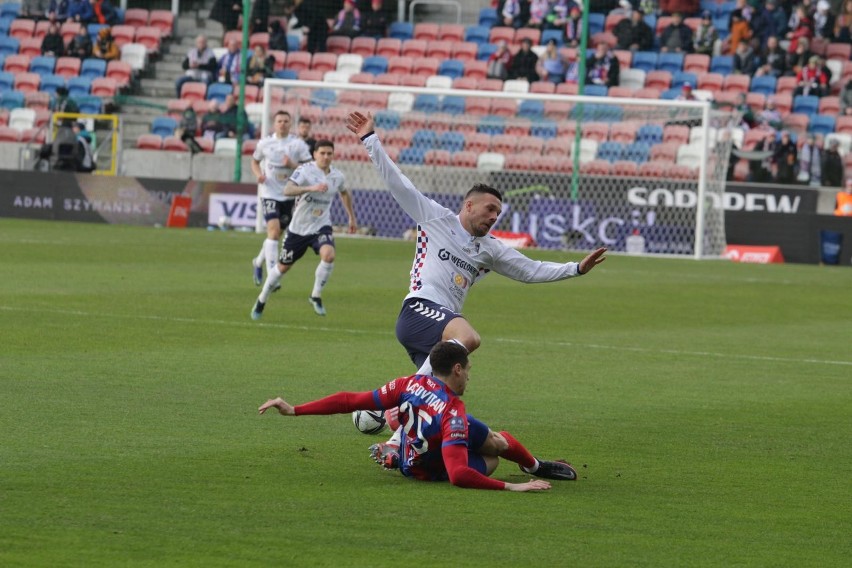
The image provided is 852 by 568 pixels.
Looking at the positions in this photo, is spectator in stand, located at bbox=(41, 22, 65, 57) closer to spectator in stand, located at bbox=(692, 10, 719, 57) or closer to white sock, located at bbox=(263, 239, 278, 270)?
spectator in stand, located at bbox=(692, 10, 719, 57)

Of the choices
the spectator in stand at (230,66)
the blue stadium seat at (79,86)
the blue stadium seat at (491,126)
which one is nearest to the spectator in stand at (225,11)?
the spectator in stand at (230,66)

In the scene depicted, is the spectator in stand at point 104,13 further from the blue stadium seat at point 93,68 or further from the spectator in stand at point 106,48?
the blue stadium seat at point 93,68

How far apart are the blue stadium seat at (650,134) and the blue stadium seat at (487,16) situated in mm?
8017

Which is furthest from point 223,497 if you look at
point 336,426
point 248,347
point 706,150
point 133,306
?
point 706,150

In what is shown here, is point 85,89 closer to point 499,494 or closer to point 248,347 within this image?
point 248,347

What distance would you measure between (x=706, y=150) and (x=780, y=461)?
69.5 ft

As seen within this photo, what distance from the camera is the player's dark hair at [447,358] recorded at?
7641 mm

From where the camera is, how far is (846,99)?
107ft

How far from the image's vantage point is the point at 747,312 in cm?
1906

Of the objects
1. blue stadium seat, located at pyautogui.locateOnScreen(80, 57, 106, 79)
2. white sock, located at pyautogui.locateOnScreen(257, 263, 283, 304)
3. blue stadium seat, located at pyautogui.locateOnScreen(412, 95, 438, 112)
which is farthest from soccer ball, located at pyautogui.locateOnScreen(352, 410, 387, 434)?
blue stadium seat, located at pyautogui.locateOnScreen(80, 57, 106, 79)

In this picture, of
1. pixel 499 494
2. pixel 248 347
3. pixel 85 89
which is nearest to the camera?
pixel 499 494

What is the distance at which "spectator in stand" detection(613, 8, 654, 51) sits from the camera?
35.1m

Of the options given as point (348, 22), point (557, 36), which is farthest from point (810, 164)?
point (348, 22)

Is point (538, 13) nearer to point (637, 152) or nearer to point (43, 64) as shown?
point (637, 152)
